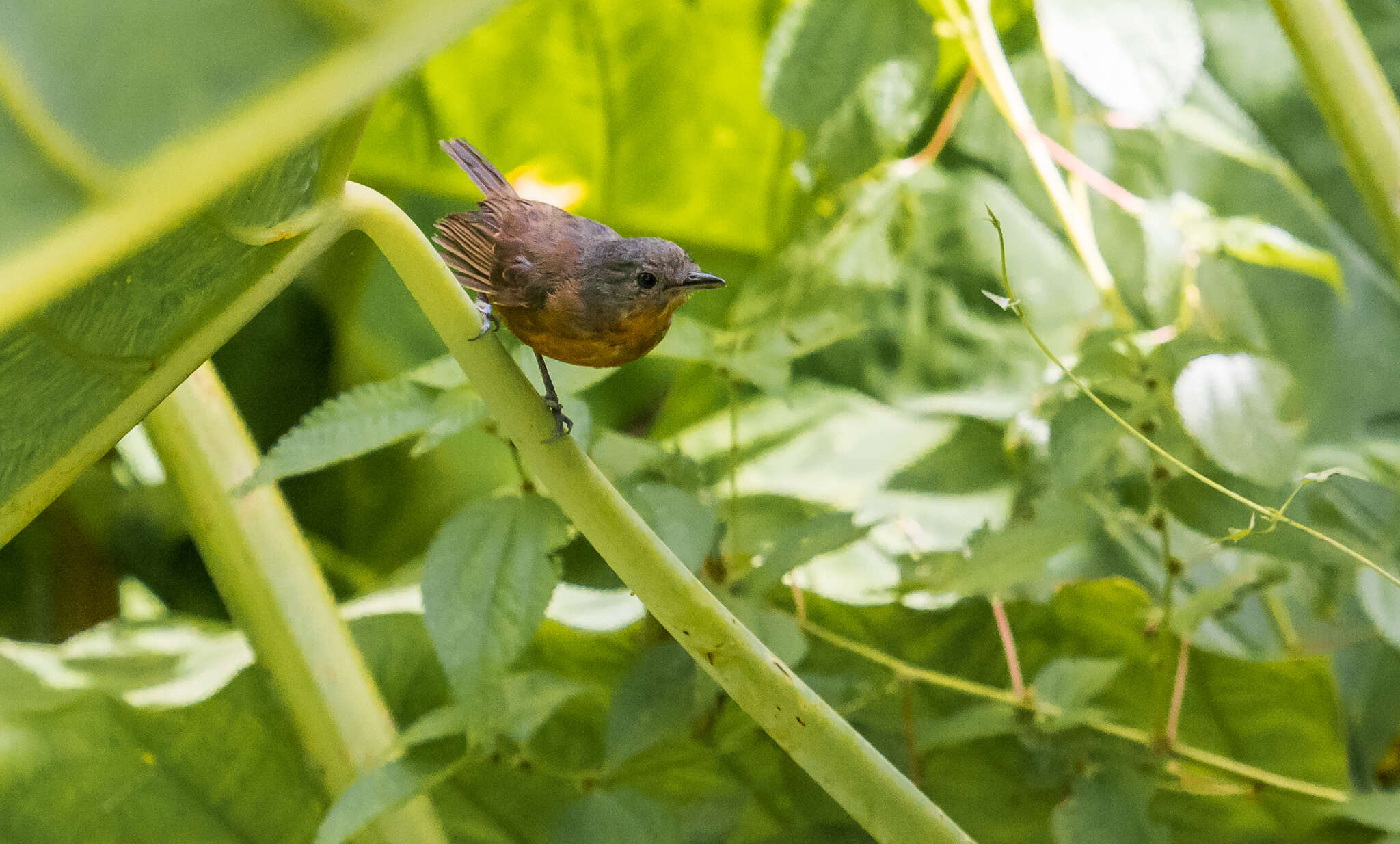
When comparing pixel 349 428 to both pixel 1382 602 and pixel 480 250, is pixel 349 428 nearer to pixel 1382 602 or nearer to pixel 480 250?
pixel 480 250

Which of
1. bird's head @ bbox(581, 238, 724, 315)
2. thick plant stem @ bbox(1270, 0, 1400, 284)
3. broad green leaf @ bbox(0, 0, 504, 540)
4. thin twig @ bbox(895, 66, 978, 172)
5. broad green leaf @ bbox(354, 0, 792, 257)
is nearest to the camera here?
broad green leaf @ bbox(0, 0, 504, 540)

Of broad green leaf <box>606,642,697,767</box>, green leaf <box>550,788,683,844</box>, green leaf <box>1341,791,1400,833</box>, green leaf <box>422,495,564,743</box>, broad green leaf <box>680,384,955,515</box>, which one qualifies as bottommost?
green leaf <box>1341,791,1400,833</box>

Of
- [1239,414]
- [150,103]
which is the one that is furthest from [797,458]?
[150,103]

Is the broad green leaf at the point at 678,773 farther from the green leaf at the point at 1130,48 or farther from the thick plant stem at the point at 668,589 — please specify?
the green leaf at the point at 1130,48

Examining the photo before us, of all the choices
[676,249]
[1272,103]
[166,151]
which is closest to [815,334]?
[676,249]

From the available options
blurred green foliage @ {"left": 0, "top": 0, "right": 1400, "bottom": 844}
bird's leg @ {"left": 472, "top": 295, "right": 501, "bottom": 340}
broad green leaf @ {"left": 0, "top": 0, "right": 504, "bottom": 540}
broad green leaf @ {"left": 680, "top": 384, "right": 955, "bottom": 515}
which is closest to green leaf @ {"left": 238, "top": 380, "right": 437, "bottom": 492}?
blurred green foliage @ {"left": 0, "top": 0, "right": 1400, "bottom": 844}

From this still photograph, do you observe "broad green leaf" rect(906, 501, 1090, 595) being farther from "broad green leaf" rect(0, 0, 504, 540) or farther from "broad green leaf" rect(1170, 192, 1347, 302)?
"broad green leaf" rect(0, 0, 504, 540)
